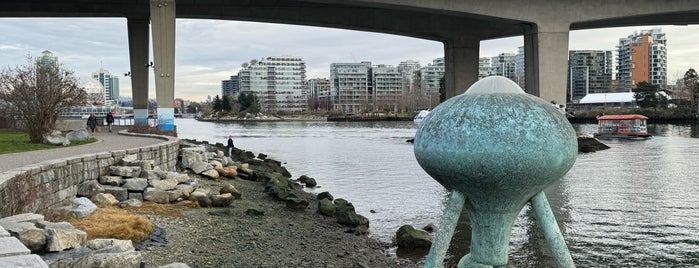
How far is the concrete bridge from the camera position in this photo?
35125 millimetres

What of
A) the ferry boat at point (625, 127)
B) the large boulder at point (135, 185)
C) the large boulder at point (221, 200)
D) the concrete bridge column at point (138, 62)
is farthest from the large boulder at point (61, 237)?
the ferry boat at point (625, 127)

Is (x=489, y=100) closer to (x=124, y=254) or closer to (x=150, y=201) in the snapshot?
(x=124, y=254)

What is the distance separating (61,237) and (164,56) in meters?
28.8

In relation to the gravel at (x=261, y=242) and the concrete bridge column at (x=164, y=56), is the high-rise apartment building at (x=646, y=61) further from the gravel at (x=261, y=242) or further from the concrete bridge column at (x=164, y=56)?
the gravel at (x=261, y=242)

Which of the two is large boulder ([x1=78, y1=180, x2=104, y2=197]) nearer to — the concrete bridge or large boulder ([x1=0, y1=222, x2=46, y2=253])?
large boulder ([x1=0, y1=222, x2=46, y2=253])

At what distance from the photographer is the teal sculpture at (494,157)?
475cm

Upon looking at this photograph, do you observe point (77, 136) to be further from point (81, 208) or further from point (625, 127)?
point (625, 127)

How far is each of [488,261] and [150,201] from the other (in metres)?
11.2

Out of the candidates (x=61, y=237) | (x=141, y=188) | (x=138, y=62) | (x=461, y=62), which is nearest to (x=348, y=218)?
(x=141, y=188)

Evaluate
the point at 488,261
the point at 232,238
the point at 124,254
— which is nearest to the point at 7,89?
the point at 232,238

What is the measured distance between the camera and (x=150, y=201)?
14.7 metres

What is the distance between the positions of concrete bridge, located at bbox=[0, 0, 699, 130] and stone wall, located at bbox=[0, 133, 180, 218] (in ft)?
60.7

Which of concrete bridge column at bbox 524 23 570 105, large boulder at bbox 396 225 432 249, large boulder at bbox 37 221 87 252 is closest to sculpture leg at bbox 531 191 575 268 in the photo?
large boulder at bbox 37 221 87 252

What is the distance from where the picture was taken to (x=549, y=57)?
40625mm
